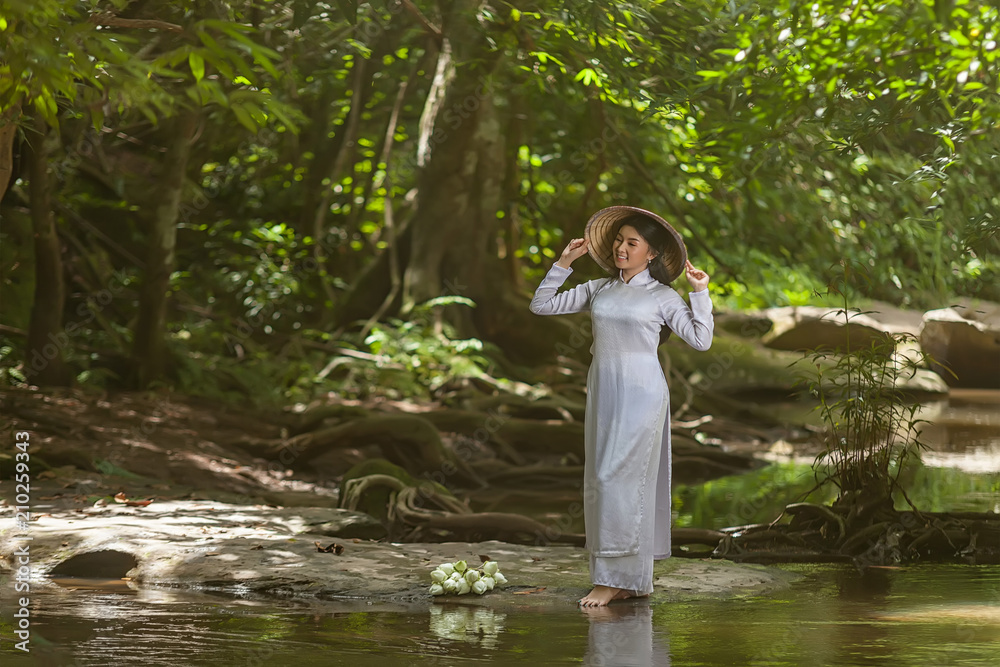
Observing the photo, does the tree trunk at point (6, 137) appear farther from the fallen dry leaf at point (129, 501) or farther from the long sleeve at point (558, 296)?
the long sleeve at point (558, 296)

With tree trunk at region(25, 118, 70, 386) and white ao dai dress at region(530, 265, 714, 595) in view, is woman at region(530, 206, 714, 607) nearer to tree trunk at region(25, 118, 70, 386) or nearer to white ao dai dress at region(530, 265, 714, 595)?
white ao dai dress at region(530, 265, 714, 595)

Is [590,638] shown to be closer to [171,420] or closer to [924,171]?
[924,171]

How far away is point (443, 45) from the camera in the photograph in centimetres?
914

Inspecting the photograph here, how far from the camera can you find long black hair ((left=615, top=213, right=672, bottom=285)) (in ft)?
14.9

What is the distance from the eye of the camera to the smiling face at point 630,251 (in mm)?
4496

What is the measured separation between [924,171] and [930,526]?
181 cm

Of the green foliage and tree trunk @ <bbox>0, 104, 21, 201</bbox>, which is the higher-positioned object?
tree trunk @ <bbox>0, 104, 21, 201</bbox>

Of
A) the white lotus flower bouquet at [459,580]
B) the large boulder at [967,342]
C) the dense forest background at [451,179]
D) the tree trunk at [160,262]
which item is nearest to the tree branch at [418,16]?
the dense forest background at [451,179]

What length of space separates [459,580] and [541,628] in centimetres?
64

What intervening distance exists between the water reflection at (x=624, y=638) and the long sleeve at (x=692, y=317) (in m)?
1.06

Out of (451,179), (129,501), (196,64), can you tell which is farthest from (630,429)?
(451,179)

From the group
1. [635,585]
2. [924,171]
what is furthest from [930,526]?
[635,585]

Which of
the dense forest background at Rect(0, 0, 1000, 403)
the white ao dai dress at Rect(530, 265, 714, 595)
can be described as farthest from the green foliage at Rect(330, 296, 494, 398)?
the white ao dai dress at Rect(530, 265, 714, 595)

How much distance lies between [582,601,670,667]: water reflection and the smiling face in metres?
1.35
